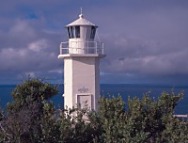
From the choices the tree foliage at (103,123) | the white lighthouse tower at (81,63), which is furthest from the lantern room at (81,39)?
the tree foliage at (103,123)

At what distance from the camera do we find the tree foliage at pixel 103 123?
16500 millimetres

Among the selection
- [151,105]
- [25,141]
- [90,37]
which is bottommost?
[25,141]

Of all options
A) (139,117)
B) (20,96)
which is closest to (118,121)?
(139,117)

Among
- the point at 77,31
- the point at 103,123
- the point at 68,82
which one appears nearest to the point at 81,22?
the point at 77,31

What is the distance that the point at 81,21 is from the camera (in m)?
25.7

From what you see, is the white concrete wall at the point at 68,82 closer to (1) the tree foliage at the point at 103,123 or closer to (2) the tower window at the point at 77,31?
(2) the tower window at the point at 77,31

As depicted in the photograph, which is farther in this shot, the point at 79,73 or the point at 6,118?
the point at 79,73

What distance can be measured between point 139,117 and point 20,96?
5772mm

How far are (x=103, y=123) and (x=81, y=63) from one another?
30.2 feet

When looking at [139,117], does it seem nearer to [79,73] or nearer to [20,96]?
[20,96]

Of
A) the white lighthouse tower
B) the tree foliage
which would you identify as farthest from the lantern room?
the tree foliage

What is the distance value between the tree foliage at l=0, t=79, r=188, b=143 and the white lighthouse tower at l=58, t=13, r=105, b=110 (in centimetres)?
759

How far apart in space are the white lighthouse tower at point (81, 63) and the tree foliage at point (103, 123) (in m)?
7.59

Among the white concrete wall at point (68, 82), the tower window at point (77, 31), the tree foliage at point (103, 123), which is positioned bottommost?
the tree foliage at point (103, 123)
